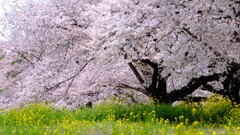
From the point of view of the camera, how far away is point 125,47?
1034 centimetres

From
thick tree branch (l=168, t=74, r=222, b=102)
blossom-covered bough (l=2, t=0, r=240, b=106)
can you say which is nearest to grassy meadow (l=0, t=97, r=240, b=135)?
thick tree branch (l=168, t=74, r=222, b=102)

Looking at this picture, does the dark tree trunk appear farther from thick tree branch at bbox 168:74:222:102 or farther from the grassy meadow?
the grassy meadow

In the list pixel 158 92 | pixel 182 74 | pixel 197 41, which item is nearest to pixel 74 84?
pixel 158 92

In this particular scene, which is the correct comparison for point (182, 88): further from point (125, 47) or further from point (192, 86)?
point (125, 47)

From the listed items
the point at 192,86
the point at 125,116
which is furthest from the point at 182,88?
the point at 125,116

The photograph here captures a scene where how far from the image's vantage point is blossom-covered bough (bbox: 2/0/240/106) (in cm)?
965

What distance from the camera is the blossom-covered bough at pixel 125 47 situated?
31.7 ft

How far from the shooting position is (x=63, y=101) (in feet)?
46.3

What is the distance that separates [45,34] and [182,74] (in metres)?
5.61

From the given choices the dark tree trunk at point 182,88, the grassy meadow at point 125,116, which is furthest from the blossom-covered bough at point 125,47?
the grassy meadow at point 125,116

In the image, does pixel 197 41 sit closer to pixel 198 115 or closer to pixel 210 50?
pixel 210 50

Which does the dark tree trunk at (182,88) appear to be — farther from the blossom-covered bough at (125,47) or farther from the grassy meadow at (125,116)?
the grassy meadow at (125,116)

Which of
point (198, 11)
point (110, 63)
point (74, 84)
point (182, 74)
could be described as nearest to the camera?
point (198, 11)

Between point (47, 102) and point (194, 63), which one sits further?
point (47, 102)
